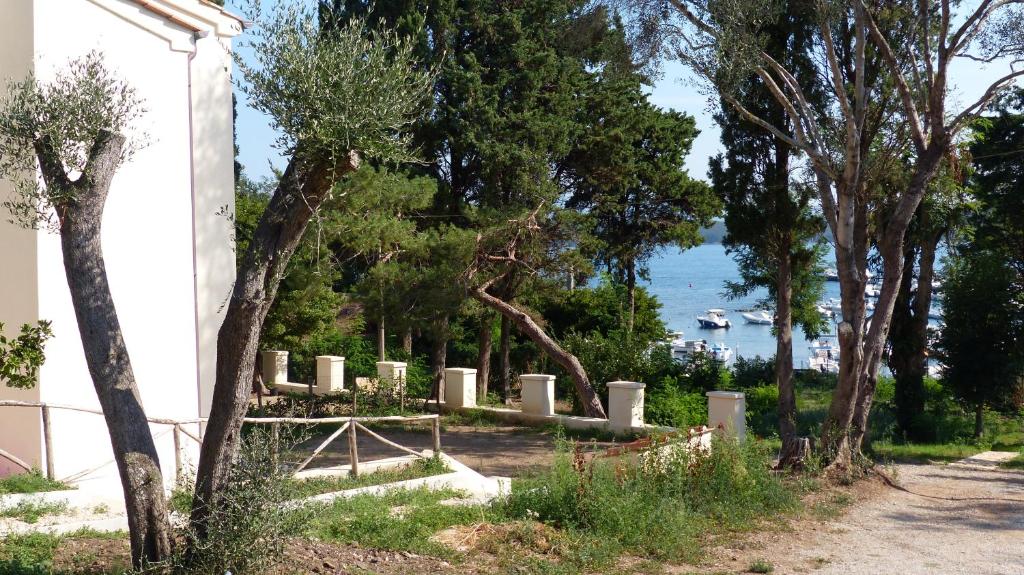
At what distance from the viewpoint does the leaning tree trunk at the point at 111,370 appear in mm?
5797

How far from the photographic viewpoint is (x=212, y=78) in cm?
1173

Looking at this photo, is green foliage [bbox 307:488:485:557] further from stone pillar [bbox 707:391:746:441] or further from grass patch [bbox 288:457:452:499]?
stone pillar [bbox 707:391:746:441]

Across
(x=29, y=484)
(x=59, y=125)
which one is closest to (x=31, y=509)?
(x=29, y=484)

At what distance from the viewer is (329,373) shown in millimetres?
22438

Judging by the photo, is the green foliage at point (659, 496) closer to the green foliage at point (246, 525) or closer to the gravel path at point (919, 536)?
the gravel path at point (919, 536)

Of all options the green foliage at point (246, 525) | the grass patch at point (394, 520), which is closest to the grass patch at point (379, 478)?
the grass patch at point (394, 520)

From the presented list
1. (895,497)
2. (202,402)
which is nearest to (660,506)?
(895,497)

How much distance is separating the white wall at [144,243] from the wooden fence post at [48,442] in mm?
176

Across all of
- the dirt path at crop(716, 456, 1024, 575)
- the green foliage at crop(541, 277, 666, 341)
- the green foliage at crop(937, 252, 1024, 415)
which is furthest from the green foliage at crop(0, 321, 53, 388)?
the green foliage at crop(541, 277, 666, 341)

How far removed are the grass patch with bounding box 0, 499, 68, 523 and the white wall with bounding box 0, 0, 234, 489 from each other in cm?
110

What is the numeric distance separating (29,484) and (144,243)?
3279 mm

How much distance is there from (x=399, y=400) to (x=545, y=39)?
10.5 m

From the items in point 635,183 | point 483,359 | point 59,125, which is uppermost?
point 635,183

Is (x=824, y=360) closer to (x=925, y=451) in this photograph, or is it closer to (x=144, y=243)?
(x=925, y=451)
